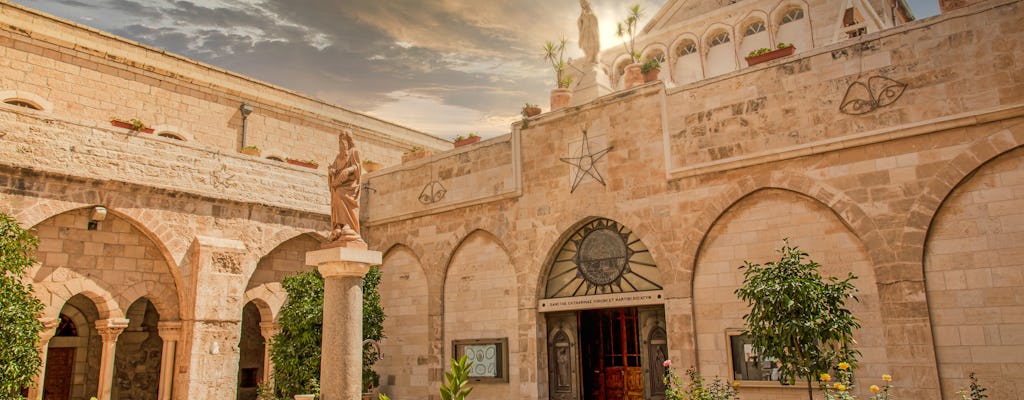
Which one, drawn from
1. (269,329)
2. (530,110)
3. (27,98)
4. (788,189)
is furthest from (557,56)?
(27,98)

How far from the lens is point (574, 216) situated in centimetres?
1293

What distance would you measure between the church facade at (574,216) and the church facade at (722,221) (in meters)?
0.03

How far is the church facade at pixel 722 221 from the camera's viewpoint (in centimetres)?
906

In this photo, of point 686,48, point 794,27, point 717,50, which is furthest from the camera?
point 686,48

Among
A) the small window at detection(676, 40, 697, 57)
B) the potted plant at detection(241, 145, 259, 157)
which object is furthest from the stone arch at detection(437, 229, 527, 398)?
the small window at detection(676, 40, 697, 57)

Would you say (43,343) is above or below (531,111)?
below

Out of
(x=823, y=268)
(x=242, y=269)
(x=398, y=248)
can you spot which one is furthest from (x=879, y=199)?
(x=242, y=269)

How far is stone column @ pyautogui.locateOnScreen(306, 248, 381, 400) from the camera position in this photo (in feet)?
25.4

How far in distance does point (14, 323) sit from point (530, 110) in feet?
30.6

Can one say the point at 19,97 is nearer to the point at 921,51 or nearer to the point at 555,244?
the point at 555,244

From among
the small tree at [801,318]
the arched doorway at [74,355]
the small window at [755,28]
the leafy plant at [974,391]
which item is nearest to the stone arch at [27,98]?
the arched doorway at [74,355]

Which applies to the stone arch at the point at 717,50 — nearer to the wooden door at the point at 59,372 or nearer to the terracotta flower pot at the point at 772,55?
the terracotta flower pot at the point at 772,55

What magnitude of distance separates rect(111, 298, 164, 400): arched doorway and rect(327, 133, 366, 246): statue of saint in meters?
8.62

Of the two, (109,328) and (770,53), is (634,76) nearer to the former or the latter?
(770,53)
